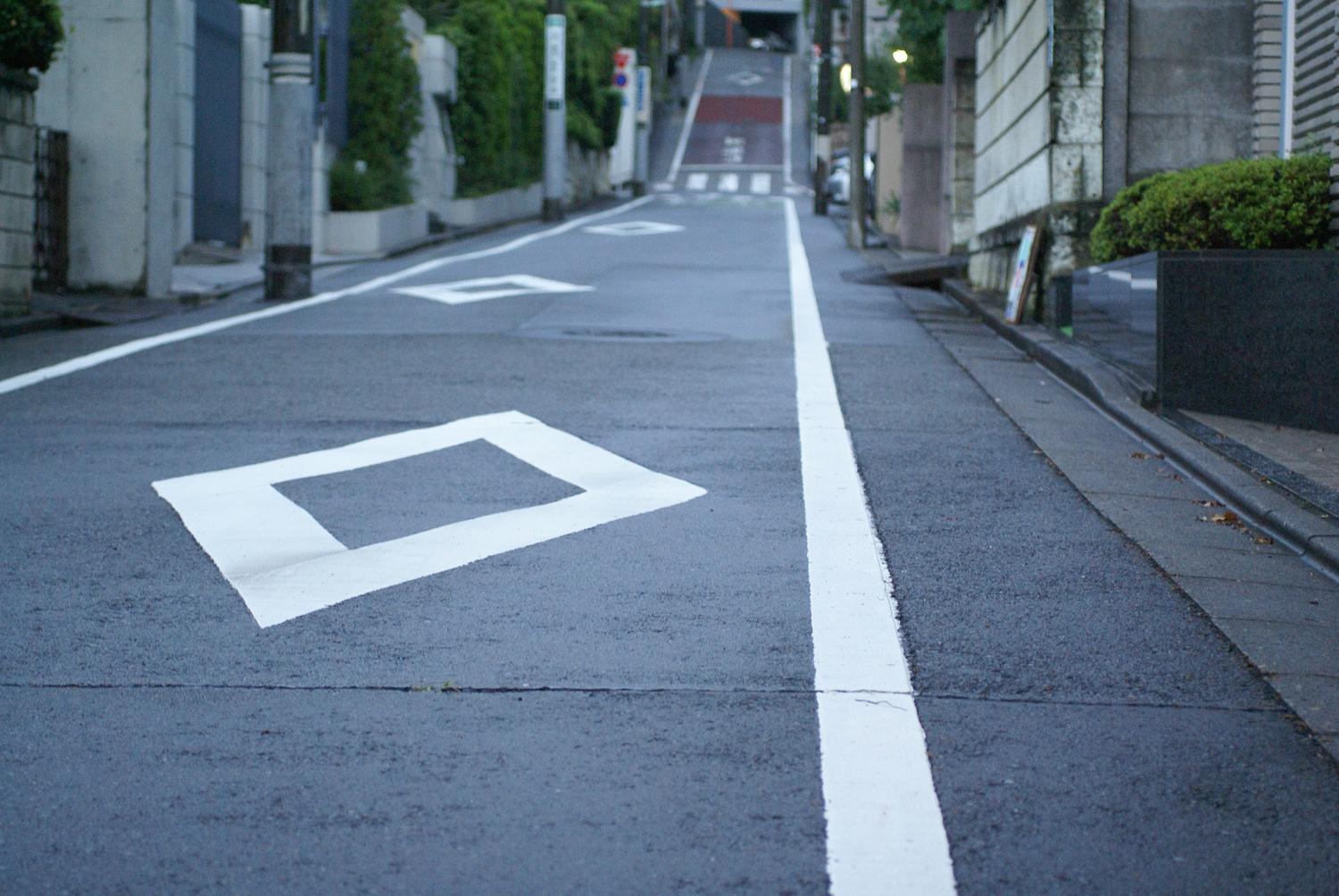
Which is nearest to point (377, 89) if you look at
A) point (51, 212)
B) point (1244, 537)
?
point (51, 212)

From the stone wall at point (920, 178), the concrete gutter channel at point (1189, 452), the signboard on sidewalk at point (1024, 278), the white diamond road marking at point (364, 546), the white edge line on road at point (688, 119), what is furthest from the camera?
the white edge line on road at point (688, 119)

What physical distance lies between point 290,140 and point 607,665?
14.8 meters

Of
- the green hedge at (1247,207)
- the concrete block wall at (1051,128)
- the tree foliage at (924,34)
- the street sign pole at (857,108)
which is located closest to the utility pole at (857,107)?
the street sign pole at (857,108)

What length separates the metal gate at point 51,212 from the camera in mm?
17172

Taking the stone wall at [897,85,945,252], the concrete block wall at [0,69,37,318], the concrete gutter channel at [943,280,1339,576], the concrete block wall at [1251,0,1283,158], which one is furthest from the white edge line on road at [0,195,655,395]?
the concrete block wall at [1251,0,1283,158]

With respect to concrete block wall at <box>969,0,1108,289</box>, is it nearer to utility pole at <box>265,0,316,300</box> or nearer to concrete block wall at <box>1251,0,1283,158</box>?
concrete block wall at <box>1251,0,1283,158</box>

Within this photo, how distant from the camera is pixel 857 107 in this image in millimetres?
32000

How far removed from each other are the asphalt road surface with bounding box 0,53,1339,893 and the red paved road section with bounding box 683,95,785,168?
66292mm

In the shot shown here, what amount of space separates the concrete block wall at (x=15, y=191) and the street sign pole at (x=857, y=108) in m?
17.3

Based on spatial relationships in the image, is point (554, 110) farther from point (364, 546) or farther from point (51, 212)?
point (364, 546)

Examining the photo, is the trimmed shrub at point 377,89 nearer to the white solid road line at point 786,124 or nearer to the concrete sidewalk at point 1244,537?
the concrete sidewalk at point 1244,537

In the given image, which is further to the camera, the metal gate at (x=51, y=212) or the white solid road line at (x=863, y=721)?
the metal gate at (x=51, y=212)

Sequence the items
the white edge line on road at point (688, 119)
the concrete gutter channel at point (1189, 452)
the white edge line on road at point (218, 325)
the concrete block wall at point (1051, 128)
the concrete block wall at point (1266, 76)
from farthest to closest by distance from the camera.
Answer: the white edge line on road at point (688, 119) → the concrete block wall at point (1051, 128) → the concrete block wall at point (1266, 76) → the white edge line on road at point (218, 325) → the concrete gutter channel at point (1189, 452)

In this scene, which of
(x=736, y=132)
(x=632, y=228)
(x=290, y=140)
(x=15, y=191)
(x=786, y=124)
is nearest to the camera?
(x=15, y=191)
